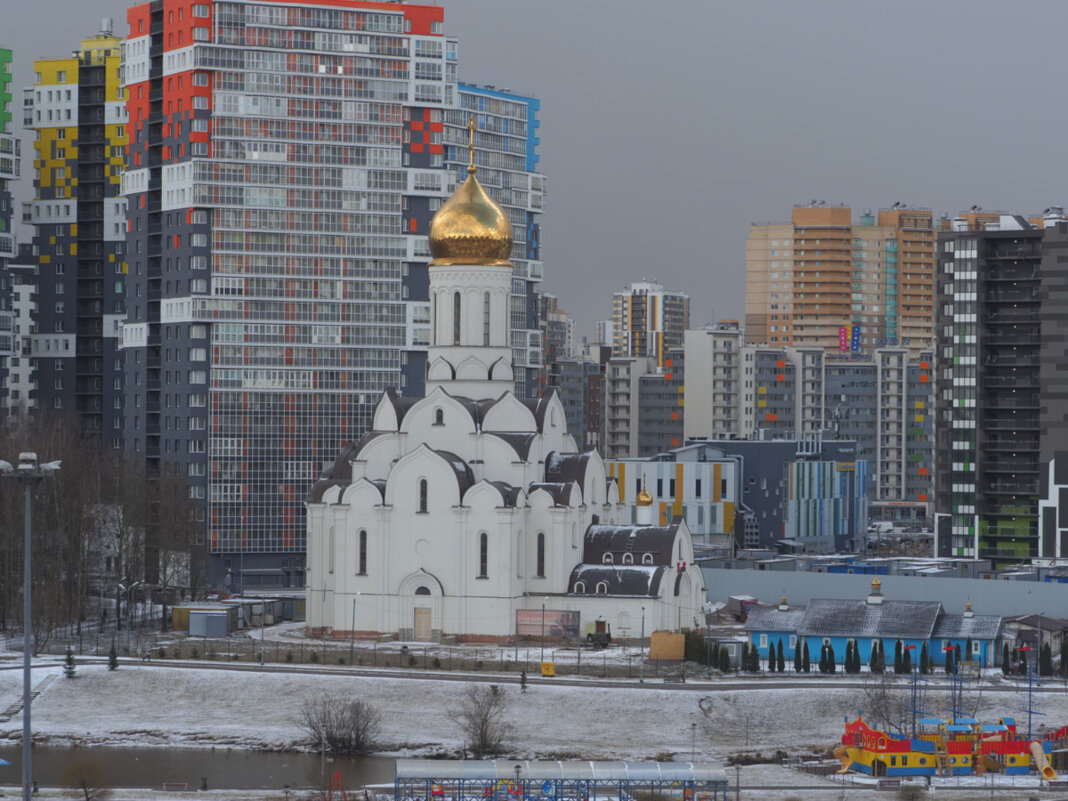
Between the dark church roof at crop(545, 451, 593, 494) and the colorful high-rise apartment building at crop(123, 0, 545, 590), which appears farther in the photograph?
the colorful high-rise apartment building at crop(123, 0, 545, 590)

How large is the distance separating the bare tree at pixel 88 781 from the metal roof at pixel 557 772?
748cm

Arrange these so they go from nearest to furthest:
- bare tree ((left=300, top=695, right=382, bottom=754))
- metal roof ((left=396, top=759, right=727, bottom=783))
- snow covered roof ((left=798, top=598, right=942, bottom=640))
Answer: metal roof ((left=396, top=759, right=727, bottom=783)), bare tree ((left=300, top=695, right=382, bottom=754)), snow covered roof ((left=798, top=598, right=942, bottom=640))

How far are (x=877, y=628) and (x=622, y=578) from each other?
30.6 ft

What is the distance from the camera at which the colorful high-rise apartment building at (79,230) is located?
129500 millimetres

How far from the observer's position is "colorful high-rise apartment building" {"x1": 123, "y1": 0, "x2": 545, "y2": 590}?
102 meters

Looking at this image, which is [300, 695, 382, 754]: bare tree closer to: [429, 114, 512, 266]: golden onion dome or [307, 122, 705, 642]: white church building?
[307, 122, 705, 642]: white church building

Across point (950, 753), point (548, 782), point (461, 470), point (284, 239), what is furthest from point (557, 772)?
point (284, 239)

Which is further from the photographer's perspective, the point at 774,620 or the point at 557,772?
the point at 774,620

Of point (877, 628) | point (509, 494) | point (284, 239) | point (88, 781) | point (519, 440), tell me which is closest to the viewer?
point (88, 781)

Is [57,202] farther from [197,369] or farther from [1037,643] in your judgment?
[1037,643]

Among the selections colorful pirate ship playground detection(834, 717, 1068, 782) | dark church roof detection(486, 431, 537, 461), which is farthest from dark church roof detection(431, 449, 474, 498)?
colorful pirate ship playground detection(834, 717, 1068, 782)

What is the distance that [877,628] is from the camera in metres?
72.6

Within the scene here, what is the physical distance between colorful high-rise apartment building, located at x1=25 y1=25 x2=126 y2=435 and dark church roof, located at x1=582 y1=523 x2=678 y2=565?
5645 centimetres

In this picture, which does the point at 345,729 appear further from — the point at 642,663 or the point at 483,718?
the point at 642,663
